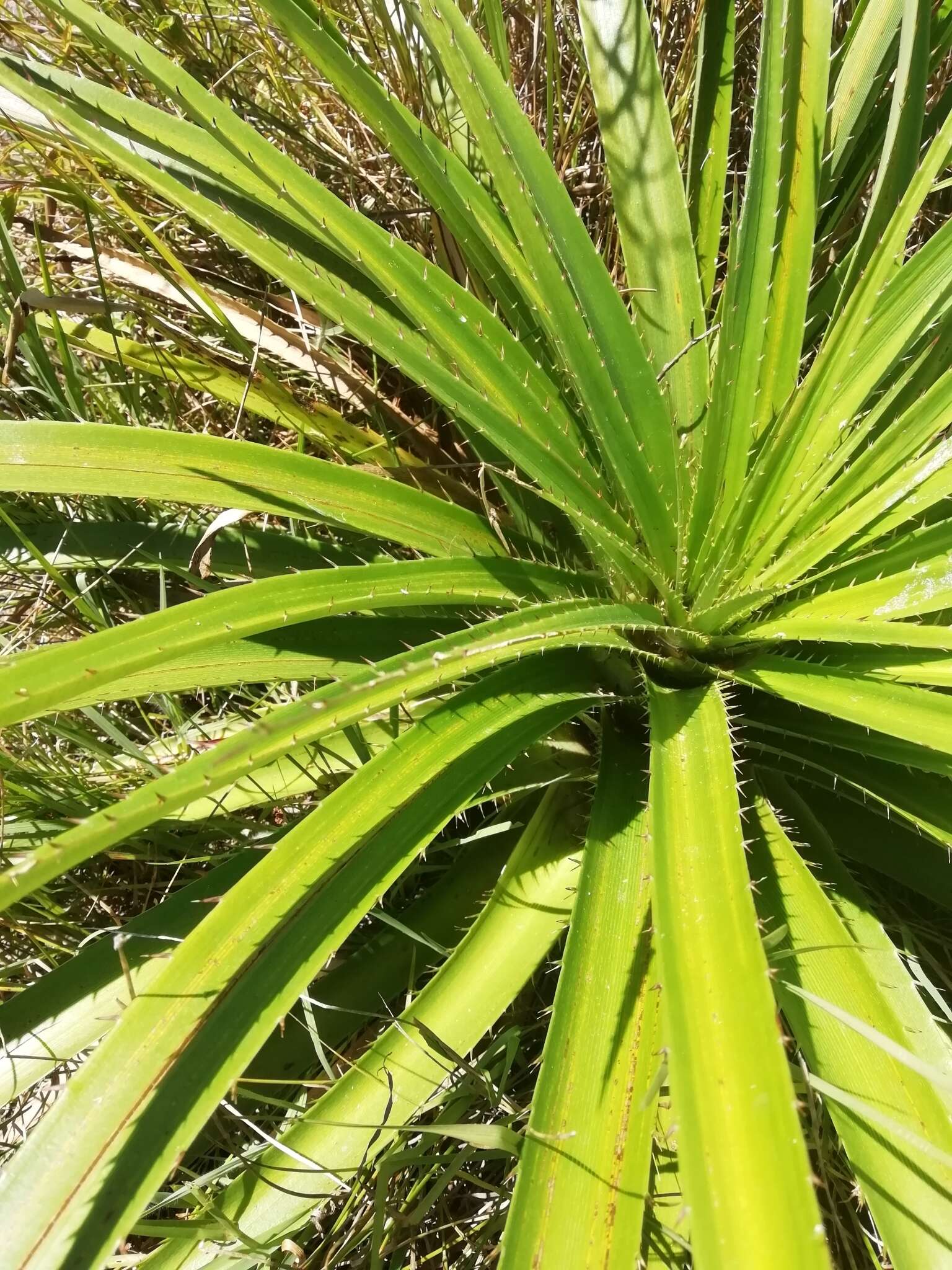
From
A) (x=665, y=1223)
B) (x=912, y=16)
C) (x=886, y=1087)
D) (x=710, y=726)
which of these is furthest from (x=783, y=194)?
(x=665, y=1223)

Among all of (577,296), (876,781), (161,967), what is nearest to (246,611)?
(161,967)

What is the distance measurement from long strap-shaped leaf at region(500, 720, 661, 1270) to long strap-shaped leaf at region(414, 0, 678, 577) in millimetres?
361

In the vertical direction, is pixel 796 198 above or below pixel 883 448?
above

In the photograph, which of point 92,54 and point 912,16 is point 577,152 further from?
point 92,54

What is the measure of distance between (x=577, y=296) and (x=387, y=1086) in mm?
880

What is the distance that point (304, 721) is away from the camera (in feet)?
1.86

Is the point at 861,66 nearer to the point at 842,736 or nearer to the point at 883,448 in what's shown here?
the point at 883,448

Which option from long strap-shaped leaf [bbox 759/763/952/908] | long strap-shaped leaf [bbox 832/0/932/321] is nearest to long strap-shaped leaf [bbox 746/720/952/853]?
long strap-shaped leaf [bbox 759/763/952/908]

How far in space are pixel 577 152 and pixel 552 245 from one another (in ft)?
2.37

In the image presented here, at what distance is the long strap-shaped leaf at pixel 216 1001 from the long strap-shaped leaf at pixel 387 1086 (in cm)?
18

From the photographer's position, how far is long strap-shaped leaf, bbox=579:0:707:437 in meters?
1.06

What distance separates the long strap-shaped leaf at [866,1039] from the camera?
695 millimetres

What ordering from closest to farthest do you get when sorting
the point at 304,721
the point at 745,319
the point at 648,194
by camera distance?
the point at 304,721, the point at 745,319, the point at 648,194

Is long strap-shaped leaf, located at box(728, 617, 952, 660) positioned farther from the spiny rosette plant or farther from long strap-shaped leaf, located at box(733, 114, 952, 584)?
long strap-shaped leaf, located at box(733, 114, 952, 584)
